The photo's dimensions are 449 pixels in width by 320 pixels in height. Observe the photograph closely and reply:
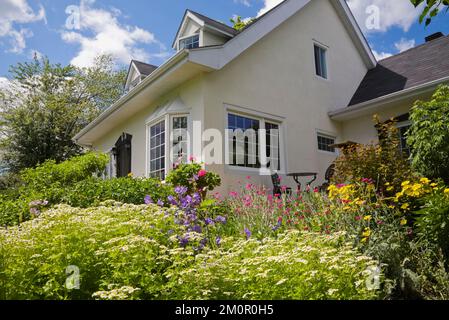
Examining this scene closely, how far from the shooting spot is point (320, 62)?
11469 mm

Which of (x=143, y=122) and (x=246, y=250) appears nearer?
(x=246, y=250)

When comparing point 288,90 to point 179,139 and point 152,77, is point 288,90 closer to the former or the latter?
point 179,139

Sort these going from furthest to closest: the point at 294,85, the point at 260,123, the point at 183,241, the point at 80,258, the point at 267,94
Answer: the point at 294,85 → the point at 267,94 → the point at 260,123 → the point at 183,241 → the point at 80,258

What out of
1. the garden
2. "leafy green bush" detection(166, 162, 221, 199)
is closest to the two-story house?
"leafy green bush" detection(166, 162, 221, 199)

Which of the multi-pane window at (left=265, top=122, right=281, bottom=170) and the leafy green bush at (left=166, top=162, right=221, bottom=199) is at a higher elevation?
the multi-pane window at (left=265, top=122, right=281, bottom=170)

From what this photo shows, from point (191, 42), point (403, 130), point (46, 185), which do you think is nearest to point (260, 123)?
point (191, 42)

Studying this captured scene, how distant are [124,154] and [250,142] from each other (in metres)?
4.65

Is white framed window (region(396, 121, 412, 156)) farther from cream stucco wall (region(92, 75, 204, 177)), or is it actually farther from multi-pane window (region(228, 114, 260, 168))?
cream stucco wall (region(92, 75, 204, 177))

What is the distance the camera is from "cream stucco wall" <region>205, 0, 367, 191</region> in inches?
329

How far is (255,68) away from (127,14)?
10.9 ft

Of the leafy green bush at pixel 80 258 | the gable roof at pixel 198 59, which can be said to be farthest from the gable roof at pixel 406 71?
the leafy green bush at pixel 80 258

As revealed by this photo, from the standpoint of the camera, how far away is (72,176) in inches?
345

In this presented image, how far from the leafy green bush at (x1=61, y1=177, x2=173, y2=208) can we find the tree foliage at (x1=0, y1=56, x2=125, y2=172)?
13.3 m
